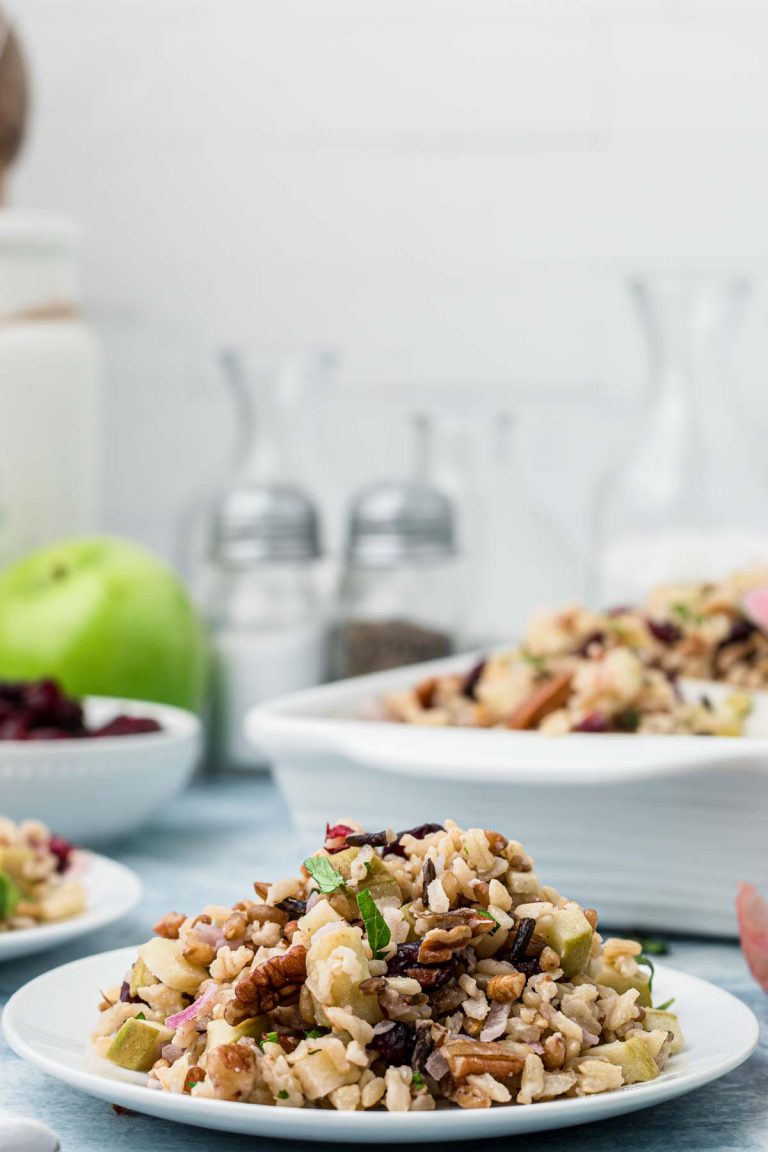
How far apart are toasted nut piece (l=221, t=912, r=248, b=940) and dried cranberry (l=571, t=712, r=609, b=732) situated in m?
0.40

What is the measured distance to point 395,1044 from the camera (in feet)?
2.16

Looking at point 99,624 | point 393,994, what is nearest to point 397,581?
point 99,624

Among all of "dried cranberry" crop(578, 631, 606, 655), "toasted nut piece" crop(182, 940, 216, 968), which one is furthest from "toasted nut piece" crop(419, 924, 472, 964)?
"dried cranberry" crop(578, 631, 606, 655)

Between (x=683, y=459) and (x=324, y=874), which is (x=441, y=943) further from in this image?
(x=683, y=459)

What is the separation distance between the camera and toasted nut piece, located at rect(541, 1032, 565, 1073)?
0.66m

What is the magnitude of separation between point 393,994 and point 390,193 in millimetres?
1618

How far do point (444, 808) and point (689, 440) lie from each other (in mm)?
744

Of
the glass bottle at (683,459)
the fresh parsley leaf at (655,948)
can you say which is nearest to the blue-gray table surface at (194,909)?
the fresh parsley leaf at (655,948)

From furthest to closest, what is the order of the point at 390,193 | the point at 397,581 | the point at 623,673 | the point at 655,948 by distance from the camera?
the point at 390,193
the point at 397,581
the point at 623,673
the point at 655,948

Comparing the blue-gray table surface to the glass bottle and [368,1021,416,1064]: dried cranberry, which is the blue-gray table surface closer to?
[368,1021,416,1064]: dried cranberry

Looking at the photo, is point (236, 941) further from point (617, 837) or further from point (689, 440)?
point (689, 440)

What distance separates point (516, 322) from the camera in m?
2.12

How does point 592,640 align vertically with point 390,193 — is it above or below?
below

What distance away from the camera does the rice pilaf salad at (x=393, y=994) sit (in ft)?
2.13
